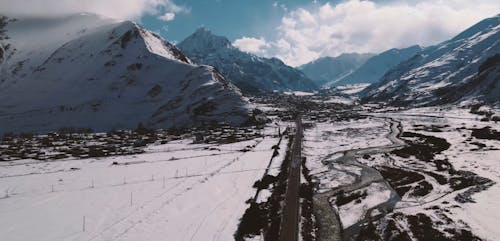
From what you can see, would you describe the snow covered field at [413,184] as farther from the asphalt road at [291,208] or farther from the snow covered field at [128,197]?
the snow covered field at [128,197]

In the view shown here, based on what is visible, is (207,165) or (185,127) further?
(185,127)

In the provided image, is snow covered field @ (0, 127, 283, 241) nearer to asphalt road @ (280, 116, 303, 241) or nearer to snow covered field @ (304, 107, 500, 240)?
asphalt road @ (280, 116, 303, 241)

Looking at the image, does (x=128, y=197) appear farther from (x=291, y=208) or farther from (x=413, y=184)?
(x=413, y=184)

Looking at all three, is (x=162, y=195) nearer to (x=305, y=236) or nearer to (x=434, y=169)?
(x=305, y=236)

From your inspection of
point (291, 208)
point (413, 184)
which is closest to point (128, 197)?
point (291, 208)

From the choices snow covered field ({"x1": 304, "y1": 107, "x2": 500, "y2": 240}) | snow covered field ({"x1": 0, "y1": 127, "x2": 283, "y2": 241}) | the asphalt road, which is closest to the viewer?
snow covered field ({"x1": 0, "y1": 127, "x2": 283, "y2": 241})

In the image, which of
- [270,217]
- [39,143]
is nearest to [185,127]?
[39,143]

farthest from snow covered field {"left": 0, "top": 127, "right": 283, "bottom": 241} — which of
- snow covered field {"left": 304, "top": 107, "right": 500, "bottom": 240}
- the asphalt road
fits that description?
snow covered field {"left": 304, "top": 107, "right": 500, "bottom": 240}

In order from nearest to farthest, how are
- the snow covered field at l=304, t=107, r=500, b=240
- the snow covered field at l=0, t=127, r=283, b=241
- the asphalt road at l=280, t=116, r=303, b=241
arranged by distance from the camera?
1. the snow covered field at l=0, t=127, r=283, b=241
2. the asphalt road at l=280, t=116, r=303, b=241
3. the snow covered field at l=304, t=107, r=500, b=240
